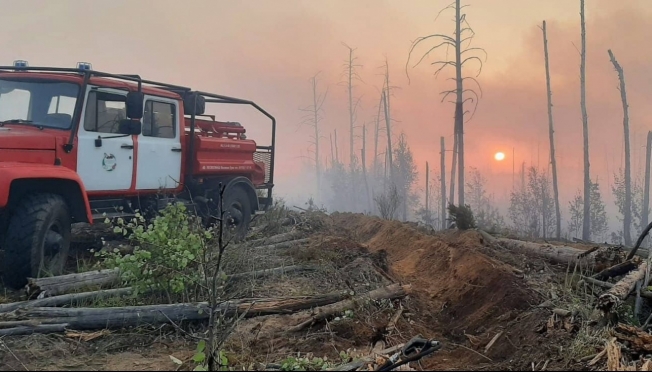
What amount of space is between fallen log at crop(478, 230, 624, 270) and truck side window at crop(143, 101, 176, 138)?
6.11 m

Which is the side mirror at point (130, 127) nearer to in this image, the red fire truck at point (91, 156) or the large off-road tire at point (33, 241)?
the red fire truck at point (91, 156)

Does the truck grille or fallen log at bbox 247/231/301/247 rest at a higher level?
the truck grille

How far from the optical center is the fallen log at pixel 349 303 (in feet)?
14.9

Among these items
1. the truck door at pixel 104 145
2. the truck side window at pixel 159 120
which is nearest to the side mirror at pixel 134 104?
the truck door at pixel 104 145

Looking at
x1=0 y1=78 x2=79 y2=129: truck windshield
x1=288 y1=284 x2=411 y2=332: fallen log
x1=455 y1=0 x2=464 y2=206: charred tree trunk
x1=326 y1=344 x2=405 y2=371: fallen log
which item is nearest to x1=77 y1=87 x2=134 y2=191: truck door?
x1=0 y1=78 x2=79 y2=129: truck windshield

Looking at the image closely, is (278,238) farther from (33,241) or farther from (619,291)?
(619,291)

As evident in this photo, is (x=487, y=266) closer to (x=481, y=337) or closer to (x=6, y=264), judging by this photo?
(x=481, y=337)

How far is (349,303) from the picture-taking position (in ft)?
16.2

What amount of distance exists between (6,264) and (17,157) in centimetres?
121

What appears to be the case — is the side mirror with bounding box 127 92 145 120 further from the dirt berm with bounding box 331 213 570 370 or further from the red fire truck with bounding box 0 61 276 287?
the dirt berm with bounding box 331 213 570 370

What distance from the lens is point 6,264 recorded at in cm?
524

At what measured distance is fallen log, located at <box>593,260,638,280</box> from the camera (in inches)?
219

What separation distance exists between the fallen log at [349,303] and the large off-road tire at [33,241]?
2.92 meters

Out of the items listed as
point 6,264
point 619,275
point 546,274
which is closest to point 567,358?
point 619,275
